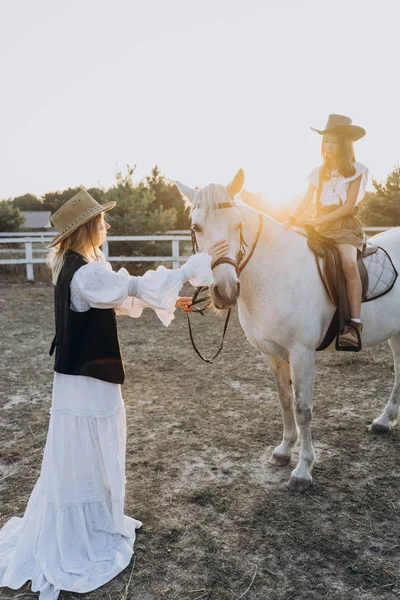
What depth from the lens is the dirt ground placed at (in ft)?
7.69

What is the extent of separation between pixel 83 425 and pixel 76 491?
1.19 feet

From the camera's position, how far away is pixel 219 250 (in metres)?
2.56

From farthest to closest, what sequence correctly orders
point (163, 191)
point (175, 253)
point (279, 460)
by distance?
point (163, 191)
point (175, 253)
point (279, 460)

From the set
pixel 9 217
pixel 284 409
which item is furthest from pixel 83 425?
pixel 9 217

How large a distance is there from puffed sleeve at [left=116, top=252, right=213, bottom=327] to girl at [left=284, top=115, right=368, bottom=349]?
45.5 inches

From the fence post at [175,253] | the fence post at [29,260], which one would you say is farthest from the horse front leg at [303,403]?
the fence post at [29,260]

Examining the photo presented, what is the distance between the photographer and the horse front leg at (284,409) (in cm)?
349

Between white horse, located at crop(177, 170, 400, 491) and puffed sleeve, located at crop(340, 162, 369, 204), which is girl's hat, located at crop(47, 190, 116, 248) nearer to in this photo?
white horse, located at crop(177, 170, 400, 491)

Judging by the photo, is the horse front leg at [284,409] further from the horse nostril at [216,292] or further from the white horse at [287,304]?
the horse nostril at [216,292]

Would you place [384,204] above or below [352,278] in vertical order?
above

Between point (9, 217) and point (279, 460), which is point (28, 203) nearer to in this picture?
point (9, 217)

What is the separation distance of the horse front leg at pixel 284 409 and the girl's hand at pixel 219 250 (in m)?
1.19

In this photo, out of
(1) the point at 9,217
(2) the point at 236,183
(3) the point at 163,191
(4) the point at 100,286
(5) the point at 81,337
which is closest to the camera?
(4) the point at 100,286

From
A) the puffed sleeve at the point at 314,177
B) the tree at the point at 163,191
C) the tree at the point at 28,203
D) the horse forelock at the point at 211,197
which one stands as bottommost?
the horse forelock at the point at 211,197
